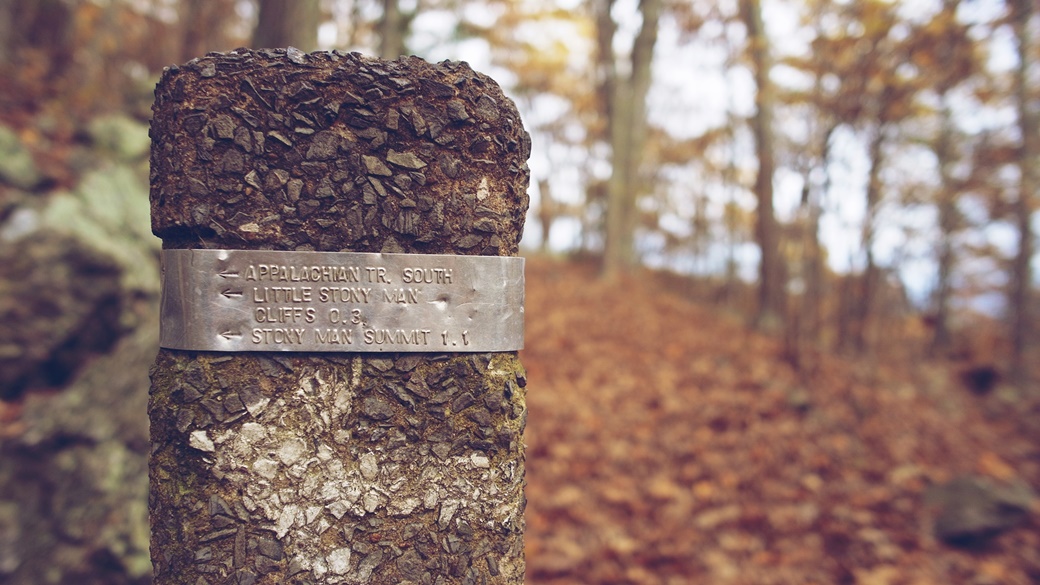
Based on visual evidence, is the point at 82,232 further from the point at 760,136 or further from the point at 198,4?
the point at 760,136

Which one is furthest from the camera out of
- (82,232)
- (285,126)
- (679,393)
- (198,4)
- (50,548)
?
(198,4)

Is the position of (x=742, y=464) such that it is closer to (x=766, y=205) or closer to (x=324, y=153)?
(x=324, y=153)

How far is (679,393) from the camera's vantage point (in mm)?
6867

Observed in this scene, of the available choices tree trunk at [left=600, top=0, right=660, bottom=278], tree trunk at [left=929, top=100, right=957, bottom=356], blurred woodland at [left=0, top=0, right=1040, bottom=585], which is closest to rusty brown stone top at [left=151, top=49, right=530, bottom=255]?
blurred woodland at [left=0, top=0, right=1040, bottom=585]

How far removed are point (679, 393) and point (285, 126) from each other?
5.75 metres

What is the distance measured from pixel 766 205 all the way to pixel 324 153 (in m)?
9.26

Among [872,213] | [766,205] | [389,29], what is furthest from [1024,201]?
[389,29]

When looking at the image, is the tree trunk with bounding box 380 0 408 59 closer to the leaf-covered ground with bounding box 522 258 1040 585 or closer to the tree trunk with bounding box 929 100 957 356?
the leaf-covered ground with bounding box 522 258 1040 585

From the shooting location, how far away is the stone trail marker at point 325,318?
68.6 inches

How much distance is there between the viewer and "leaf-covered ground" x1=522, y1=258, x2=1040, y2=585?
167 inches

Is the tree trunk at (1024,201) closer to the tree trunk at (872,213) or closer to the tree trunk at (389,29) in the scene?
the tree trunk at (872,213)

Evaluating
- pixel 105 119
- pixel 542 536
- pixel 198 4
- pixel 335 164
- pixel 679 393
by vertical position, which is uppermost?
pixel 198 4

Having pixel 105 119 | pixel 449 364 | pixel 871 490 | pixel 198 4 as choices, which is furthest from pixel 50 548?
pixel 198 4

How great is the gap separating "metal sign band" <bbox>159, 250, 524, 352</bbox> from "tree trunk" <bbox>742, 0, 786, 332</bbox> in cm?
887
